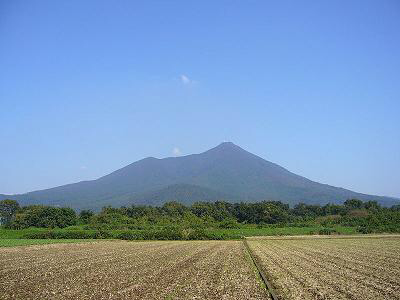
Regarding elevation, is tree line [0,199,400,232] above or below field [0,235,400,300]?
above

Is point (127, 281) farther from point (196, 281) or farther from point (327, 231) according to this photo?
point (327, 231)

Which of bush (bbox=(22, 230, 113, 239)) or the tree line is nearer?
bush (bbox=(22, 230, 113, 239))

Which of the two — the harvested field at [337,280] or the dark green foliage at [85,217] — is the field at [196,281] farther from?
the dark green foliage at [85,217]

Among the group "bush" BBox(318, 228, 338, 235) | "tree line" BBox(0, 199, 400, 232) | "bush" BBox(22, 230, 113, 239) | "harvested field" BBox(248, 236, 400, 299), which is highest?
"tree line" BBox(0, 199, 400, 232)

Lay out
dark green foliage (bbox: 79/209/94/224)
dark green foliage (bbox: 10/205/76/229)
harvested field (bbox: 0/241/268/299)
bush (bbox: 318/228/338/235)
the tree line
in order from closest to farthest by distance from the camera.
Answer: harvested field (bbox: 0/241/268/299), bush (bbox: 318/228/338/235), dark green foliage (bbox: 10/205/76/229), the tree line, dark green foliage (bbox: 79/209/94/224)

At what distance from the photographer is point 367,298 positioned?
47.3 feet

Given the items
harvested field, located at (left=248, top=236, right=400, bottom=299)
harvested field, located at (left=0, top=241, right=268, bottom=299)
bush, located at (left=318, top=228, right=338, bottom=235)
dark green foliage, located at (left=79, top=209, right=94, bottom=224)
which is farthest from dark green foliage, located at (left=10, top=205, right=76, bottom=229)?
harvested field, located at (left=248, top=236, right=400, bottom=299)

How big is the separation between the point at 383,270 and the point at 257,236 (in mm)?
59916

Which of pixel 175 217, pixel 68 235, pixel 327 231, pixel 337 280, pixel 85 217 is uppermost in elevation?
pixel 85 217

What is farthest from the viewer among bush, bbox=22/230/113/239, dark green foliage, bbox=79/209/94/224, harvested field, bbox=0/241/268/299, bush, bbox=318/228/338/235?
dark green foliage, bbox=79/209/94/224

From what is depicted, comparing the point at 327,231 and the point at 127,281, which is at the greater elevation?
the point at 127,281

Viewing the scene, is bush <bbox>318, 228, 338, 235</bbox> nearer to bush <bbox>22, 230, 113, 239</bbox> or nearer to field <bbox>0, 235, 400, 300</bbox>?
bush <bbox>22, 230, 113, 239</bbox>

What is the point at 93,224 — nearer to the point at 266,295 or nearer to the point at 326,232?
the point at 326,232

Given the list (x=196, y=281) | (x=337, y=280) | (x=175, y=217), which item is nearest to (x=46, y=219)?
(x=175, y=217)
